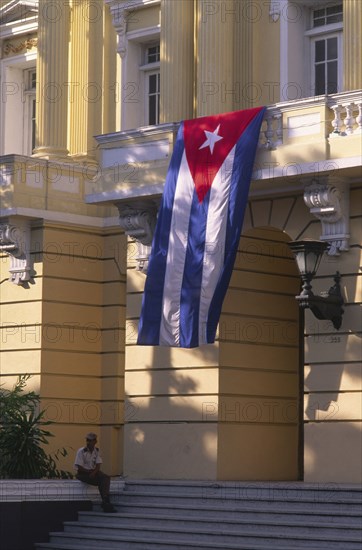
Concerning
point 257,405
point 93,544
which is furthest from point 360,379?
point 93,544

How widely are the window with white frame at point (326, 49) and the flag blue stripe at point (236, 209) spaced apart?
95.1 inches

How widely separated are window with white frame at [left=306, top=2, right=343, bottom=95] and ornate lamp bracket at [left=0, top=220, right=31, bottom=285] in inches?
245

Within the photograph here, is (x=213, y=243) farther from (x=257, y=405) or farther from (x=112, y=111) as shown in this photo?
(x=112, y=111)

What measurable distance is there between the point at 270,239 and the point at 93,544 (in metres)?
6.54

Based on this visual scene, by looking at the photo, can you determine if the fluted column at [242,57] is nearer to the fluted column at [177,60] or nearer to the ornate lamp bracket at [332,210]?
the fluted column at [177,60]

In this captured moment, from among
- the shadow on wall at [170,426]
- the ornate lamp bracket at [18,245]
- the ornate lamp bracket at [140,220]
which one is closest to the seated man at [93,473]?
the shadow on wall at [170,426]

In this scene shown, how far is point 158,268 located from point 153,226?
5.61ft

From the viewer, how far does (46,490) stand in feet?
79.5

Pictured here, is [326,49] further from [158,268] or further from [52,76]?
[52,76]

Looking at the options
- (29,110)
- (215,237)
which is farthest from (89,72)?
(215,237)

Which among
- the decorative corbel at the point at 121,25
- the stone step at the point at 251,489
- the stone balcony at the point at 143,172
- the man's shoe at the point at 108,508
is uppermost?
the decorative corbel at the point at 121,25

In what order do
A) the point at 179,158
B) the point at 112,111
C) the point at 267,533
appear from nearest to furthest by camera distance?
1. the point at 267,533
2. the point at 179,158
3. the point at 112,111

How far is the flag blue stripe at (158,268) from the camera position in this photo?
25.3 metres

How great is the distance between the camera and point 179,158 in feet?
84.0
